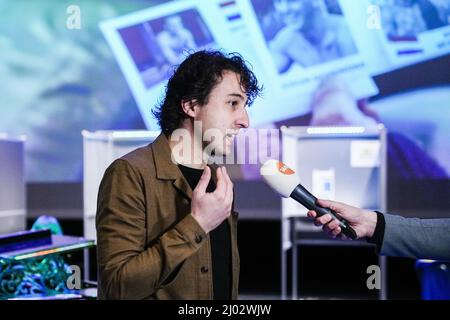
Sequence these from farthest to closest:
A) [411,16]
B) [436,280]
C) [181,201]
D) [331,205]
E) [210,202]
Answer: [411,16], [436,280], [331,205], [181,201], [210,202]

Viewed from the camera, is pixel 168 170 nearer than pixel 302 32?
Yes

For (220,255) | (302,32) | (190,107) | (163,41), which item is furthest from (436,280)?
(163,41)

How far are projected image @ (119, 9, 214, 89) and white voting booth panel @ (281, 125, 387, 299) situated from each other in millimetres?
868

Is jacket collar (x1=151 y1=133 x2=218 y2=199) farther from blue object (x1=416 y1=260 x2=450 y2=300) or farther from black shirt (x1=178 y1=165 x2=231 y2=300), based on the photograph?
blue object (x1=416 y1=260 x2=450 y2=300)

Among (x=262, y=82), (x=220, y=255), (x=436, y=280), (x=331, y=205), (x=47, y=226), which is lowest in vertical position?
(x=436, y=280)

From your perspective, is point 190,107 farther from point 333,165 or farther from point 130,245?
point 333,165

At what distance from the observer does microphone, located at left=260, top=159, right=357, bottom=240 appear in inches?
50.6

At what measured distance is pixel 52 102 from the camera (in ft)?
12.6

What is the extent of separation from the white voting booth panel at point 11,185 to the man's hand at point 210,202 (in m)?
2.60

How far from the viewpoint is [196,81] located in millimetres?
1353

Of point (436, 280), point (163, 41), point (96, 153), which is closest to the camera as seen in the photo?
point (436, 280)

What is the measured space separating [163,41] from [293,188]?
8.25ft

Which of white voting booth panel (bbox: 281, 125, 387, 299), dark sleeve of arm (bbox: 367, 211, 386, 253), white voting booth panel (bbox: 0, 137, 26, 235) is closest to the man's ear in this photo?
dark sleeve of arm (bbox: 367, 211, 386, 253)

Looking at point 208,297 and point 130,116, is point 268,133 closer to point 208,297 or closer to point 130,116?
point 130,116
